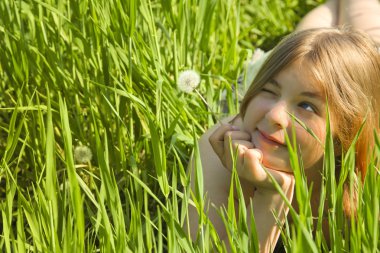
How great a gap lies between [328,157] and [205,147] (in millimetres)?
573

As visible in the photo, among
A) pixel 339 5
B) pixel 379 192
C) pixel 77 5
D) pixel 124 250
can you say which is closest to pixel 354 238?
pixel 379 192

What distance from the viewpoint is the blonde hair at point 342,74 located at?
151 centimetres

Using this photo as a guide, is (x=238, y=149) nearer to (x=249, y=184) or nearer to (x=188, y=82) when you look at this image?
(x=249, y=184)

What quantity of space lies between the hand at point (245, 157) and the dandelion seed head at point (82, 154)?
0.89 feet

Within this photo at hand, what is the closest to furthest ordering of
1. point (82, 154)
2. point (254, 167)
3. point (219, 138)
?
point (254, 167) < point (219, 138) < point (82, 154)

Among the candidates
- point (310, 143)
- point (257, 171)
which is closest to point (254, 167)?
point (257, 171)

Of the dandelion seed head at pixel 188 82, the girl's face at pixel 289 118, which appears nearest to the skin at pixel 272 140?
the girl's face at pixel 289 118

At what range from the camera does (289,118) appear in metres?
1.44

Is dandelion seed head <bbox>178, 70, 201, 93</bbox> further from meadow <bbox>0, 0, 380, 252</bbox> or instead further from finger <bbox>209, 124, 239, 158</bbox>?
finger <bbox>209, 124, 239, 158</bbox>

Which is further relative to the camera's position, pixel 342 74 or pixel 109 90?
pixel 109 90

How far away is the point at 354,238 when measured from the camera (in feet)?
3.58

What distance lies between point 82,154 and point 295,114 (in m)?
0.47

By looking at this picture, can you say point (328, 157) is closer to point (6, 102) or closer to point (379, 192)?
point (379, 192)

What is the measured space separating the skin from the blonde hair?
2cm
